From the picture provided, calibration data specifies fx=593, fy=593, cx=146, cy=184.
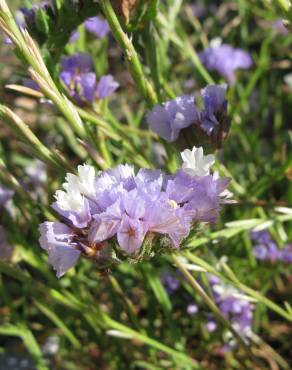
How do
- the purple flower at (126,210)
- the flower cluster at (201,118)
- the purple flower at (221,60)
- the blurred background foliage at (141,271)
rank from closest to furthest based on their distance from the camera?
the purple flower at (126,210) < the flower cluster at (201,118) < the blurred background foliage at (141,271) < the purple flower at (221,60)

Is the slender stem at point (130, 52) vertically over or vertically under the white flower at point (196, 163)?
over

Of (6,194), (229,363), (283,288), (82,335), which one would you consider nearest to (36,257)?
(6,194)

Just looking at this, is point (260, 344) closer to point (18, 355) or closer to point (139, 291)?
point (139, 291)

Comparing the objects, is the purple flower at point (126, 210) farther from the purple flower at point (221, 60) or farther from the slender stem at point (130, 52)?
the purple flower at point (221, 60)

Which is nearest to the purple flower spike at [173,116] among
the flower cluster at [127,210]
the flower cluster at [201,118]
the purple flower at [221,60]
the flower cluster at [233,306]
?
the flower cluster at [201,118]

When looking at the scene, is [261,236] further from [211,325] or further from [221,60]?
[221,60]

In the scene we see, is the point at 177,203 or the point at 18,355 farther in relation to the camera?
the point at 18,355

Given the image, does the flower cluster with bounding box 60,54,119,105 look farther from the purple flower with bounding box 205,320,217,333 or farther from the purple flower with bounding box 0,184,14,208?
the purple flower with bounding box 205,320,217,333
